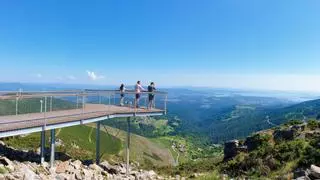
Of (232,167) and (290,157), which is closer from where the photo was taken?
(290,157)

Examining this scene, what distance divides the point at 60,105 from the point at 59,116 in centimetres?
201

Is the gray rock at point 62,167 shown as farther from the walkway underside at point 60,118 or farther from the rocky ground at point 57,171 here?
the walkway underside at point 60,118

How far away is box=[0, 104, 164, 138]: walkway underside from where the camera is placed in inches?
578

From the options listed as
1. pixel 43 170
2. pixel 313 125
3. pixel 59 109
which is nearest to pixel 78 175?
pixel 43 170

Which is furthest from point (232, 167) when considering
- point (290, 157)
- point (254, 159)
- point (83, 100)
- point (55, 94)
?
point (55, 94)

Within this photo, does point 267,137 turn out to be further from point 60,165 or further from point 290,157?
point 60,165

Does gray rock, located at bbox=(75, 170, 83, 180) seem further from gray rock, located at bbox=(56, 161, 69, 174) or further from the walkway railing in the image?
the walkway railing

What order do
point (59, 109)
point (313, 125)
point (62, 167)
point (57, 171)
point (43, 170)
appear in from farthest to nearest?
point (313, 125), point (59, 109), point (62, 167), point (57, 171), point (43, 170)

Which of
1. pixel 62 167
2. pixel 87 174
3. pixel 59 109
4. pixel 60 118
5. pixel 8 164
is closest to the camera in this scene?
pixel 8 164

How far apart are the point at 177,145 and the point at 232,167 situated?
161 metres

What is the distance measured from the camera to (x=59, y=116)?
18.1m

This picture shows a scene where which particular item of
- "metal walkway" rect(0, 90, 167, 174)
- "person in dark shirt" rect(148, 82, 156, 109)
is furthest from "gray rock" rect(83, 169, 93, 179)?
"person in dark shirt" rect(148, 82, 156, 109)

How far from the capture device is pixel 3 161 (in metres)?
14.4

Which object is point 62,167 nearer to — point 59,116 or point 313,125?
point 59,116
